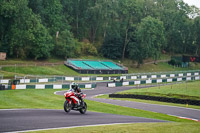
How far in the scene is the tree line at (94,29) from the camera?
229 feet

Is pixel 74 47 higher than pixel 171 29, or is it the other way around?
pixel 171 29

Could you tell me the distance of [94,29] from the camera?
96.6m

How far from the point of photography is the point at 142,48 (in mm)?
89375

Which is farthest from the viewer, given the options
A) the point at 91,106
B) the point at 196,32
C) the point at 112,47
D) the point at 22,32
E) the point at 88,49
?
the point at 196,32

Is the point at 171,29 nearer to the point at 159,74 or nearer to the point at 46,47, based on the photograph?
the point at 159,74

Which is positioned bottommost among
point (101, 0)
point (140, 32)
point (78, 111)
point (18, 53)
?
point (78, 111)

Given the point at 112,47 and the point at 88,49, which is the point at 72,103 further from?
the point at 112,47

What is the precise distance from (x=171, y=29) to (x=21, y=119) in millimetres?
100907

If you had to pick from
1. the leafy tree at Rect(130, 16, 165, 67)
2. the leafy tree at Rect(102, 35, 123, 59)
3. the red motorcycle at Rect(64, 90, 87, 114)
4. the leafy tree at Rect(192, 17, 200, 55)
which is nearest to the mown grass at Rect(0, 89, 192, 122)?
the red motorcycle at Rect(64, 90, 87, 114)

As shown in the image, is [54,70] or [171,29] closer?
[54,70]

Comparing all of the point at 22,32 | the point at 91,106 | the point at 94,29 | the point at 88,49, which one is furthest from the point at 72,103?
the point at 94,29

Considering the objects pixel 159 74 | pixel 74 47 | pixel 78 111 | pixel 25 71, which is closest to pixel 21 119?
pixel 78 111

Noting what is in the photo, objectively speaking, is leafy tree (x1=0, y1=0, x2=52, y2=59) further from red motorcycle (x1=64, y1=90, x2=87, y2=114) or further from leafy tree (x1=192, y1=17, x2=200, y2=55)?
leafy tree (x1=192, y1=17, x2=200, y2=55)

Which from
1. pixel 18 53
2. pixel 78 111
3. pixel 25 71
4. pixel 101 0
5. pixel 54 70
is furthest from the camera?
pixel 101 0
